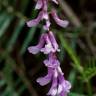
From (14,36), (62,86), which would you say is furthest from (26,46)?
(62,86)

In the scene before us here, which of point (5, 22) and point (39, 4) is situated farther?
point (5, 22)

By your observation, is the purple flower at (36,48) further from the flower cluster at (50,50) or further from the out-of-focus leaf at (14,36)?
the out-of-focus leaf at (14,36)

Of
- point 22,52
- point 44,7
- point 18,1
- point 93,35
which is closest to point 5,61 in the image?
point 22,52

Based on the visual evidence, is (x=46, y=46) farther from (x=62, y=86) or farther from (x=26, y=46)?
(x=26, y=46)

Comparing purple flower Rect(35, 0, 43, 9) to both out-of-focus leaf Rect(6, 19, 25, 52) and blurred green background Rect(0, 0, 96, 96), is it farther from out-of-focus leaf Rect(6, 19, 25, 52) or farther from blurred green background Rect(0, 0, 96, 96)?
out-of-focus leaf Rect(6, 19, 25, 52)

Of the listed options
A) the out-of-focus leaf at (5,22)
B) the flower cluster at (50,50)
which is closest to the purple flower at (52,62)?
the flower cluster at (50,50)

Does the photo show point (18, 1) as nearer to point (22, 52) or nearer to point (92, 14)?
point (22, 52)

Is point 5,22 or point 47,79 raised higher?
point 47,79

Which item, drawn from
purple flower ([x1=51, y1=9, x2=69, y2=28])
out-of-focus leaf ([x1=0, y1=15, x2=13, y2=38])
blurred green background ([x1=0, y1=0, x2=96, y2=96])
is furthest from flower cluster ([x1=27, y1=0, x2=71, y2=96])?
out-of-focus leaf ([x1=0, y1=15, x2=13, y2=38])
